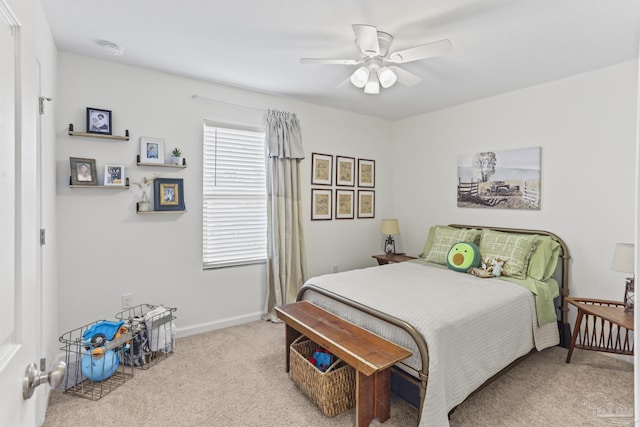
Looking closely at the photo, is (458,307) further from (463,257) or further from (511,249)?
(511,249)

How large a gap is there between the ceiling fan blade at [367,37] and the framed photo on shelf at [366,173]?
235 centimetres

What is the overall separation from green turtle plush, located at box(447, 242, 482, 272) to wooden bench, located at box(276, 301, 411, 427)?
1498mm

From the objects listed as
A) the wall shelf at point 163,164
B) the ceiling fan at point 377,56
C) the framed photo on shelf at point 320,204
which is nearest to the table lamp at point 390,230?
the framed photo on shelf at point 320,204

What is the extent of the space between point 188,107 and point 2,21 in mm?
2693

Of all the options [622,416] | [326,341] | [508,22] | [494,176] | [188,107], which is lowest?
[622,416]

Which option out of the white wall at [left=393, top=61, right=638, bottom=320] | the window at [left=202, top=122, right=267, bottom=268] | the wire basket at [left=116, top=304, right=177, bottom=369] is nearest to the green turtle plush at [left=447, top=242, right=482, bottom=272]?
the white wall at [left=393, top=61, right=638, bottom=320]

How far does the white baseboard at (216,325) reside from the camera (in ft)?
10.4

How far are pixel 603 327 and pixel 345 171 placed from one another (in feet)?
9.79

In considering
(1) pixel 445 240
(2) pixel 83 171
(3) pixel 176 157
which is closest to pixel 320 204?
(1) pixel 445 240

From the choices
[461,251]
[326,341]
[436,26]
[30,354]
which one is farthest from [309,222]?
[30,354]

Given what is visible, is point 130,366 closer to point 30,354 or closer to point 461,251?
point 30,354

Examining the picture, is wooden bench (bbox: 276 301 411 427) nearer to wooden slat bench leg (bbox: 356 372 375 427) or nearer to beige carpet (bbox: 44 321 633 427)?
wooden slat bench leg (bbox: 356 372 375 427)

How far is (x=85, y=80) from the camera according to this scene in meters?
2.68

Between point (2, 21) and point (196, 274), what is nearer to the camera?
point (2, 21)
